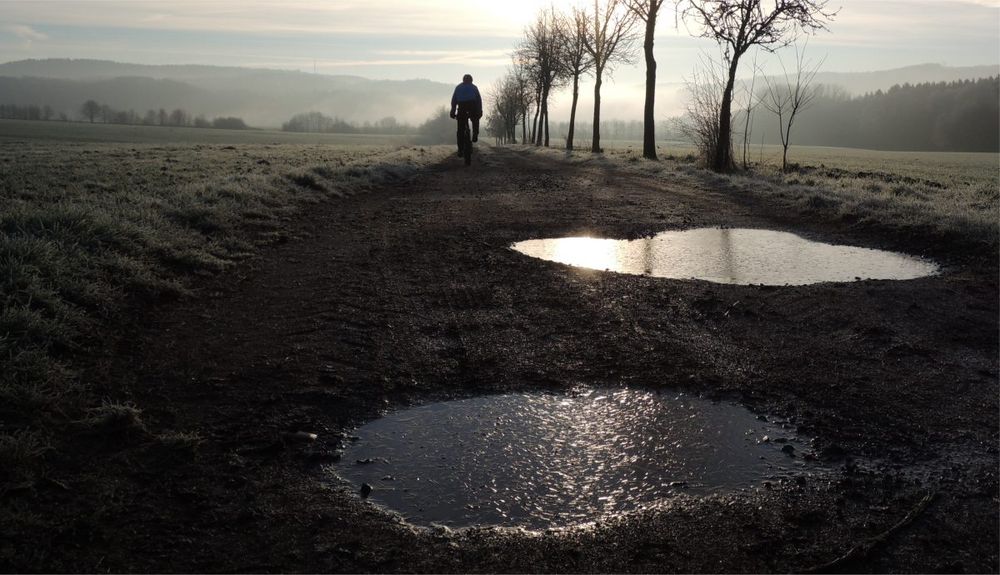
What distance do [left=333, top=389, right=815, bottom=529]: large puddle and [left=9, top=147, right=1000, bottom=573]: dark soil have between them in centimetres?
12

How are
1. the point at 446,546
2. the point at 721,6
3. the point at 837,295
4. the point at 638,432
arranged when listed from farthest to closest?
the point at 721,6 → the point at 837,295 → the point at 638,432 → the point at 446,546

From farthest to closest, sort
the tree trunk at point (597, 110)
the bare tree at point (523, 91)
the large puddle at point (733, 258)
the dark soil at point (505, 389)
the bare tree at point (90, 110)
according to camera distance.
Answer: the bare tree at point (90, 110), the bare tree at point (523, 91), the tree trunk at point (597, 110), the large puddle at point (733, 258), the dark soil at point (505, 389)

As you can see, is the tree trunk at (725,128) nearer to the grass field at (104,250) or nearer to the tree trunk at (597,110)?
the grass field at (104,250)

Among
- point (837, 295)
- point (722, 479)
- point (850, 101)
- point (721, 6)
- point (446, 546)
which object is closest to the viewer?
point (446, 546)

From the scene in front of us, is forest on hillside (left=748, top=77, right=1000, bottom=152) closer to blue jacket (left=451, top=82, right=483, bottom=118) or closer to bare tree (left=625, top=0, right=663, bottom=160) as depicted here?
bare tree (left=625, top=0, right=663, bottom=160)

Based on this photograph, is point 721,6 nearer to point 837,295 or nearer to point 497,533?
point 837,295

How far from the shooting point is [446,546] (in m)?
2.49

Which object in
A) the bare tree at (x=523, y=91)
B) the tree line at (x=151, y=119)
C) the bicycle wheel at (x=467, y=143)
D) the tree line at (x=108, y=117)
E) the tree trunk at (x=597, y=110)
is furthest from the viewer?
the tree line at (x=151, y=119)

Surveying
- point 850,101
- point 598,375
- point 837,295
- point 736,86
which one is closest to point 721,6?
point 736,86

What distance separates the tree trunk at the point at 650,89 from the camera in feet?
81.7

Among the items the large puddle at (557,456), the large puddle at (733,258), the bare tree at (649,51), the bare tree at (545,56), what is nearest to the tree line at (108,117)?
the bare tree at (545,56)

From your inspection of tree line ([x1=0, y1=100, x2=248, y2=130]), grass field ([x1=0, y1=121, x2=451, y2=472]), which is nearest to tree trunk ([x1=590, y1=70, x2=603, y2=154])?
grass field ([x1=0, y1=121, x2=451, y2=472])

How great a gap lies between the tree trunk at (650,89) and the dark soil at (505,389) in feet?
61.9

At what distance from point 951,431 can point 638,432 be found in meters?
1.54
